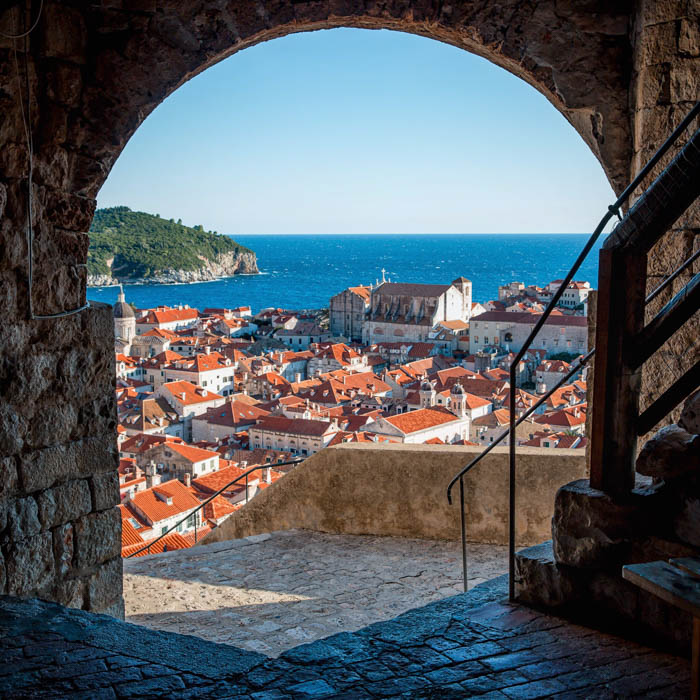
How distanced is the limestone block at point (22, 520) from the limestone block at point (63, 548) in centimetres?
12

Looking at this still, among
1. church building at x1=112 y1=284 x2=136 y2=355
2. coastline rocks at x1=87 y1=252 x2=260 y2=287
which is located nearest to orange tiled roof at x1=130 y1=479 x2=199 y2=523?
church building at x1=112 y1=284 x2=136 y2=355

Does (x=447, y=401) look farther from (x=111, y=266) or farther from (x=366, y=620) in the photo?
(x=111, y=266)

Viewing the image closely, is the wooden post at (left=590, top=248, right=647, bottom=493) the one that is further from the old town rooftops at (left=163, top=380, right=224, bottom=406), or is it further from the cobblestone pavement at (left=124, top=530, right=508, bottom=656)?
the old town rooftops at (left=163, top=380, right=224, bottom=406)

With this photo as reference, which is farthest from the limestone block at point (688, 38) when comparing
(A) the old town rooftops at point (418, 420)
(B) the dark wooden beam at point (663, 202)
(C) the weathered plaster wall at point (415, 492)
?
(A) the old town rooftops at point (418, 420)

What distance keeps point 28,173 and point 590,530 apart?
2.65 meters

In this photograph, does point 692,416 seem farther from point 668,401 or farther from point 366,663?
point 366,663

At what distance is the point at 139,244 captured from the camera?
93.9 meters

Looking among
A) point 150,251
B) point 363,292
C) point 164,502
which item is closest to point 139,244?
point 150,251

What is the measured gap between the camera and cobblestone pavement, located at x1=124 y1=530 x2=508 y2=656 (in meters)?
4.02

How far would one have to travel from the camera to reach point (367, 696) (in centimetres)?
213

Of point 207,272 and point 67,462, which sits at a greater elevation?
point 207,272

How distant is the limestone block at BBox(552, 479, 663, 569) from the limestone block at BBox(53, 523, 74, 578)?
2158mm

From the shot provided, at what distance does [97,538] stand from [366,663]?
1.74 metres

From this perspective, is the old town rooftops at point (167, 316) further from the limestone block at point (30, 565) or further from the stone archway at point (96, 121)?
the limestone block at point (30, 565)
